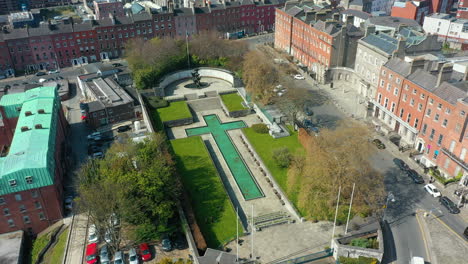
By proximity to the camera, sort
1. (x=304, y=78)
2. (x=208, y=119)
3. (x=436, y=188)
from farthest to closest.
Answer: (x=304, y=78)
(x=208, y=119)
(x=436, y=188)

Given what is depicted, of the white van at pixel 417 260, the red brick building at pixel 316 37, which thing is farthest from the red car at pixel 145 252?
the red brick building at pixel 316 37

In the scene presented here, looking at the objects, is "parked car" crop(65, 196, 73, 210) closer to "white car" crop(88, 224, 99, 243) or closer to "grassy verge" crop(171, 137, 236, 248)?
"white car" crop(88, 224, 99, 243)

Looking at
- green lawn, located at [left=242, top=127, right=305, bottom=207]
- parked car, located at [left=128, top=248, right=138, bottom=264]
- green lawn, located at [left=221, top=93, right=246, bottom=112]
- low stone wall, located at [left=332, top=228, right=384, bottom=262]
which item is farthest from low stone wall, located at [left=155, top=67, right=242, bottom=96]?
low stone wall, located at [left=332, top=228, right=384, bottom=262]

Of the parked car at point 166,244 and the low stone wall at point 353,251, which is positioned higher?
the low stone wall at point 353,251

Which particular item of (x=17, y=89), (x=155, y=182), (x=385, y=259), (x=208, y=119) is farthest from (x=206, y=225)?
(x=17, y=89)

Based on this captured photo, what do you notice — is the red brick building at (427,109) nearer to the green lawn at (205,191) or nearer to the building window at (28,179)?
the green lawn at (205,191)

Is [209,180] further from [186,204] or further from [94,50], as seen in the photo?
[94,50]
